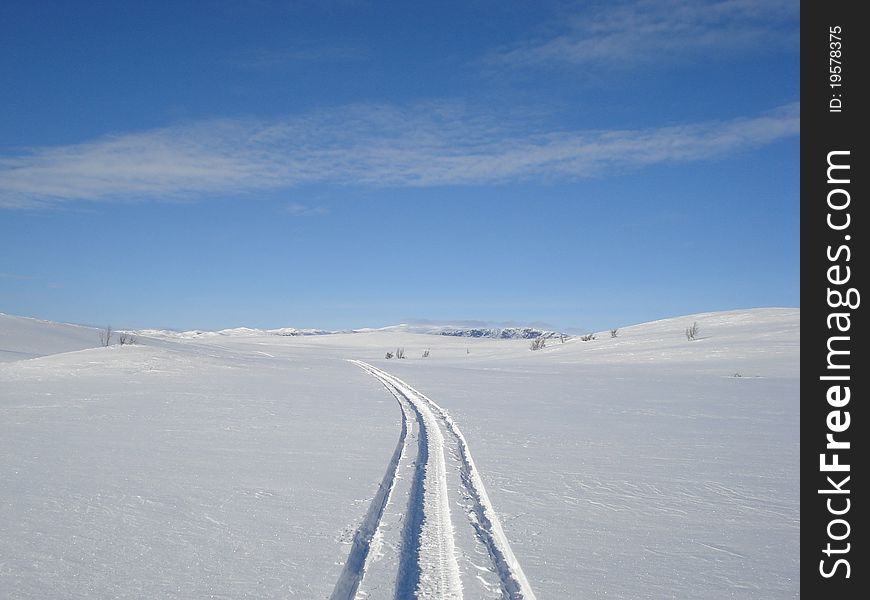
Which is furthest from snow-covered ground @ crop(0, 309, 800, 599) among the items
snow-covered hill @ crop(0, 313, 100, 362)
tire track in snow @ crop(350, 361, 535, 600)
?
snow-covered hill @ crop(0, 313, 100, 362)

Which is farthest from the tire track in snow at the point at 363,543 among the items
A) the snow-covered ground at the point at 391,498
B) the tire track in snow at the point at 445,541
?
the tire track in snow at the point at 445,541

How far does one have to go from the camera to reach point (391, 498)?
540 cm

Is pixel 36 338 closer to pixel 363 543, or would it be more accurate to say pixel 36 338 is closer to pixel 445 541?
pixel 363 543

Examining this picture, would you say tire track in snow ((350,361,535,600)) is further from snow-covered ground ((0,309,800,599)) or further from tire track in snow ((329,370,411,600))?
tire track in snow ((329,370,411,600))

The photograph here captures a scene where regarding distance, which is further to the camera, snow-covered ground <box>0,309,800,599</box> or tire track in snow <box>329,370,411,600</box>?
snow-covered ground <box>0,309,800,599</box>

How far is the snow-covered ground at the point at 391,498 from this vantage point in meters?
3.69

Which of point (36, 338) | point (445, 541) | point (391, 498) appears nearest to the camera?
point (445, 541)

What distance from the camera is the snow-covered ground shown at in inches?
145

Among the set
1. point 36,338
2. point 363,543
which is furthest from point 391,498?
point 36,338

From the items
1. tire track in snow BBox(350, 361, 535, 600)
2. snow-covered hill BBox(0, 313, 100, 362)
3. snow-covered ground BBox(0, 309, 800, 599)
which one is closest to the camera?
tire track in snow BBox(350, 361, 535, 600)

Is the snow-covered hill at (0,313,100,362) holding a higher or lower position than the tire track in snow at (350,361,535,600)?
higher

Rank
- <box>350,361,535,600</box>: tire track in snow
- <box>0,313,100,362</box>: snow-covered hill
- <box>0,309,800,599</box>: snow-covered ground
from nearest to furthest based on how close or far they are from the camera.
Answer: <box>350,361,535,600</box>: tire track in snow
<box>0,309,800,599</box>: snow-covered ground
<box>0,313,100,362</box>: snow-covered hill

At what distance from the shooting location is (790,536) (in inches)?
184
